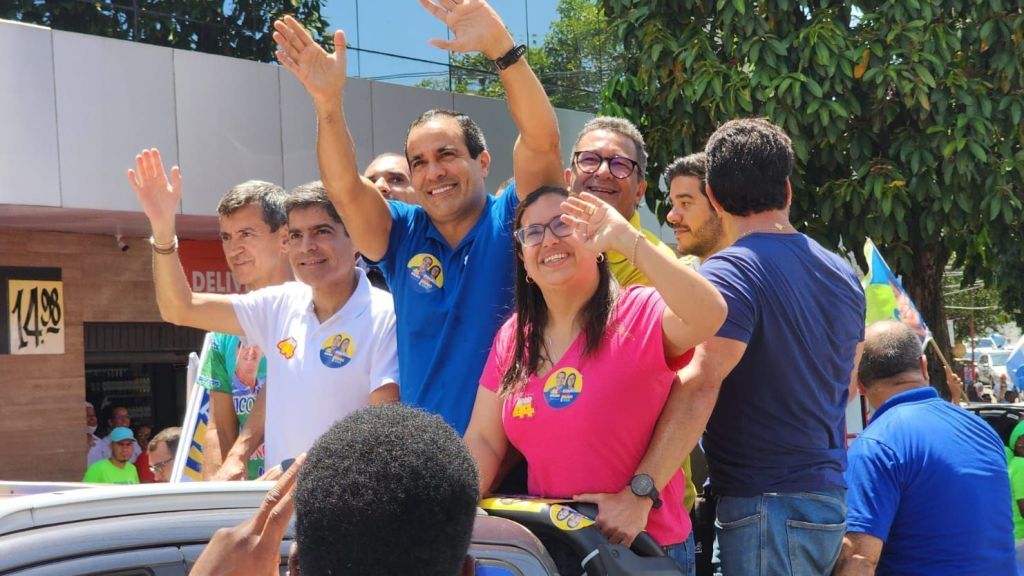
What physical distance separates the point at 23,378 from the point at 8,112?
308 centimetres

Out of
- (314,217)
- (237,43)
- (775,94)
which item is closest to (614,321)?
(314,217)

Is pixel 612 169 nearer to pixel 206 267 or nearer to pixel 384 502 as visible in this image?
pixel 384 502

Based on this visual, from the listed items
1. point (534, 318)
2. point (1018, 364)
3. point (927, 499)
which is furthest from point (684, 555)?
point (1018, 364)

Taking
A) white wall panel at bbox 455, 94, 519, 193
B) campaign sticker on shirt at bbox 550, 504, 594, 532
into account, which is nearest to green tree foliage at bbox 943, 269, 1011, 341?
white wall panel at bbox 455, 94, 519, 193

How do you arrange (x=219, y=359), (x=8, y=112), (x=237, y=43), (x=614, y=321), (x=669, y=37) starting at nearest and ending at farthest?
(x=614, y=321)
(x=219, y=359)
(x=8, y=112)
(x=669, y=37)
(x=237, y=43)

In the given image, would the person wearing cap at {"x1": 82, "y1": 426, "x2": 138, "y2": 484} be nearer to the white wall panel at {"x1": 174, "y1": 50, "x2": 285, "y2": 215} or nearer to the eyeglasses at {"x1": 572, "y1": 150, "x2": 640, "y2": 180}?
the white wall panel at {"x1": 174, "y1": 50, "x2": 285, "y2": 215}

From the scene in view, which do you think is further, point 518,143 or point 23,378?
point 23,378

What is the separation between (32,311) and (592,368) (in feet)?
31.8

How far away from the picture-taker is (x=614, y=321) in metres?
2.88

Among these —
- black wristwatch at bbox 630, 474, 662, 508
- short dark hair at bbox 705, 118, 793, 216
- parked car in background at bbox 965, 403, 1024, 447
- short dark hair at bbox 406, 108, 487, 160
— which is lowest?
parked car in background at bbox 965, 403, 1024, 447

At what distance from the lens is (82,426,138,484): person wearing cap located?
10578 millimetres

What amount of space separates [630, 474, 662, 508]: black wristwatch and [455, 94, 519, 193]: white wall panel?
393 inches

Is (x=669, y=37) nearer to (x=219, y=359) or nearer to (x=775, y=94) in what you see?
(x=775, y=94)

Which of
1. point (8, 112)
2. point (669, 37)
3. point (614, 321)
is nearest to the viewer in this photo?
point (614, 321)
